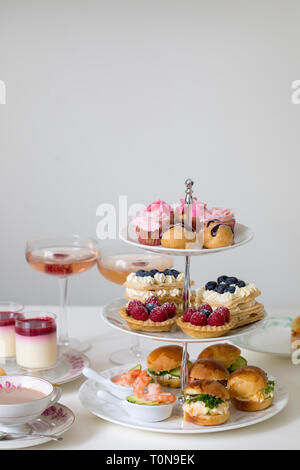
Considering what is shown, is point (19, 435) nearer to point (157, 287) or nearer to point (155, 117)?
point (157, 287)

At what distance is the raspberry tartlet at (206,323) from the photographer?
52.4 inches

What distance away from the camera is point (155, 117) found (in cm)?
381

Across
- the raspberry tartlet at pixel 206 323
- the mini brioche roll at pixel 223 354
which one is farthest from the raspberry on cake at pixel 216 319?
the mini brioche roll at pixel 223 354

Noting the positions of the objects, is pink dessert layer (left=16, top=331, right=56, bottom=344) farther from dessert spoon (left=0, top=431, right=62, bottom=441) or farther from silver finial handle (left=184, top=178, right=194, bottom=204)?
silver finial handle (left=184, top=178, right=194, bottom=204)

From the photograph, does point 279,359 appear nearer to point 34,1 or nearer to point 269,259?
point 269,259

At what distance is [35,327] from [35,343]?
0.04 meters

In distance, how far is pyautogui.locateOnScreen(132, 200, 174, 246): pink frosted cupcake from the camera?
1.36m

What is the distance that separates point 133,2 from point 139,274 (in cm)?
259

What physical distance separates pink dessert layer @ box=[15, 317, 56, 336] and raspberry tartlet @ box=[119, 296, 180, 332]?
24 cm

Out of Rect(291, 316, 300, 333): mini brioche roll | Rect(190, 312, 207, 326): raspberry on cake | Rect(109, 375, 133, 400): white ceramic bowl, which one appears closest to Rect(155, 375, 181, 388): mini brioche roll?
Rect(109, 375, 133, 400): white ceramic bowl

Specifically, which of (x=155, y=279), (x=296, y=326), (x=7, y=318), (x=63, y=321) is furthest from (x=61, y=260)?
(x=296, y=326)

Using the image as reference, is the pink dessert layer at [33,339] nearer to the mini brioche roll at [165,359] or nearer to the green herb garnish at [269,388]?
the mini brioche roll at [165,359]

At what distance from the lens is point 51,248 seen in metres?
1.96
